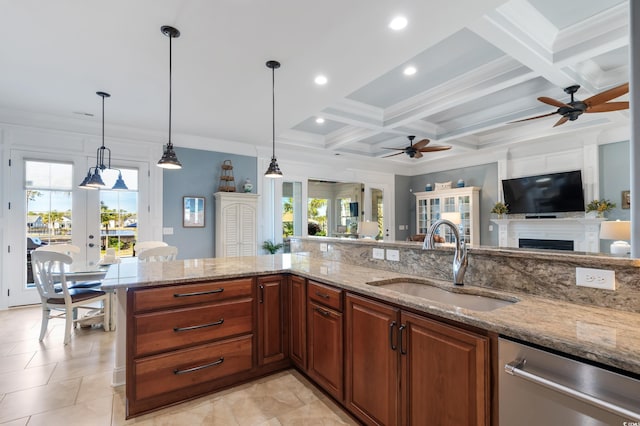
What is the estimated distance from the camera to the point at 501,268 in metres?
1.72

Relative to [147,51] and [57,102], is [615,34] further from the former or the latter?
[57,102]

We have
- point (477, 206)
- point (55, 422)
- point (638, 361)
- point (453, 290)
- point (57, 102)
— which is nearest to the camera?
point (638, 361)

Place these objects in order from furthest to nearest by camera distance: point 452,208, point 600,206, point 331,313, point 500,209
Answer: point 452,208 < point 500,209 < point 600,206 < point 331,313

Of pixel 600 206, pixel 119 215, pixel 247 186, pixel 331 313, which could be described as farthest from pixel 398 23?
pixel 600 206

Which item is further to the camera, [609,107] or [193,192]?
[193,192]

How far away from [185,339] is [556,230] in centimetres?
651

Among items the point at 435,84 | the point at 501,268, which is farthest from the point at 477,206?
Answer: the point at 501,268

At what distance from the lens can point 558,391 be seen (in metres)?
1.00

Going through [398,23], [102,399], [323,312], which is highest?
[398,23]

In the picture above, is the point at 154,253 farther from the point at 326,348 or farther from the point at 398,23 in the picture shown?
the point at 398,23

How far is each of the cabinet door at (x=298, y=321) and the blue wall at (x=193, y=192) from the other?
3536 millimetres

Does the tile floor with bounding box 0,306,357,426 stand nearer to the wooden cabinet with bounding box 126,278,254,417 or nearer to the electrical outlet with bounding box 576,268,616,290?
the wooden cabinet with bounding box 126,278,254,417

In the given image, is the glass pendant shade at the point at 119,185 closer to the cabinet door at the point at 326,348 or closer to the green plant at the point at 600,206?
the cabinet door at the point at 326,348

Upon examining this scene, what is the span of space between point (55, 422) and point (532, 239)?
728 centimetres
